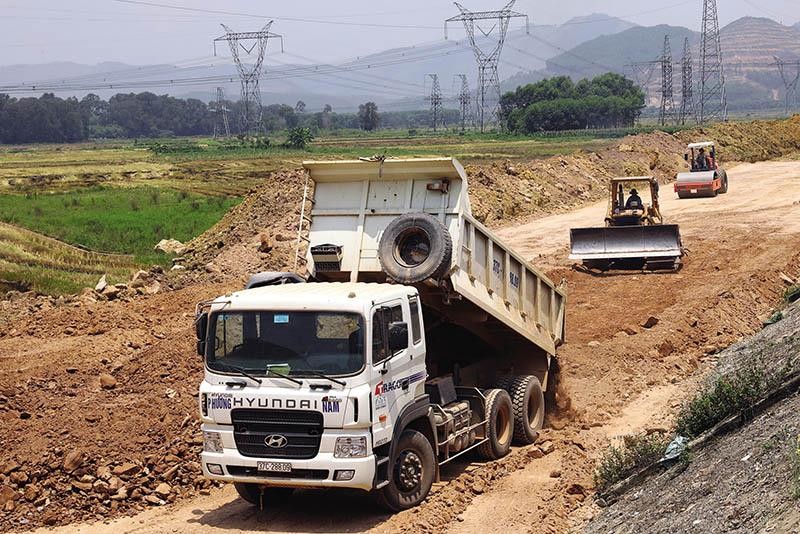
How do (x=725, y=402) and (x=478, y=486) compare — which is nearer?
(x=725, y=402)

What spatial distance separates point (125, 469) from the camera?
43.2 feet

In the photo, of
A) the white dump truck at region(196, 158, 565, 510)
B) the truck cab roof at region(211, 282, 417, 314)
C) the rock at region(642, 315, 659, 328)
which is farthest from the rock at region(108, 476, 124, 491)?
the rock at region(642, 315, 659, 328)

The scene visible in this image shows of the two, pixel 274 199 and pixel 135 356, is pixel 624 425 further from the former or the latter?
pixel 274 199

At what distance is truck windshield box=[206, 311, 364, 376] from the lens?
1048cm

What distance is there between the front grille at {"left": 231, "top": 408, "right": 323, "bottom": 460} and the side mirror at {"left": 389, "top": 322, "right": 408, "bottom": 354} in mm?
1045

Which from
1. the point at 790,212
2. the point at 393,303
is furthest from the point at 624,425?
the point at 790,212

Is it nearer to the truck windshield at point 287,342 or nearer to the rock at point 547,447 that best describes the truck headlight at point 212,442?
the truck windshield at point 287,342

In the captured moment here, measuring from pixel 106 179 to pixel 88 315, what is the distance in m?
47.8

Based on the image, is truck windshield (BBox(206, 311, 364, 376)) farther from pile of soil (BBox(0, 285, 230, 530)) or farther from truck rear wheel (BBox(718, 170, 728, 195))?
truck rear wheel (BBox(718, 170, 728, 195))

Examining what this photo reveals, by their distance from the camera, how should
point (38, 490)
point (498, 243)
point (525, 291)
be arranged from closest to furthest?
point (38, 490) < point (498, 243) < point (525, 291)

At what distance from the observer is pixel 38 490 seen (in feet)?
42.1

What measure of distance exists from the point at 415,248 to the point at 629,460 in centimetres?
328

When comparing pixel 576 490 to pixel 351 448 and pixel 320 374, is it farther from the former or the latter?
pixel 320 374

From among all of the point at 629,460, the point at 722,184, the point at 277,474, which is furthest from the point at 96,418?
the point at 722,184
